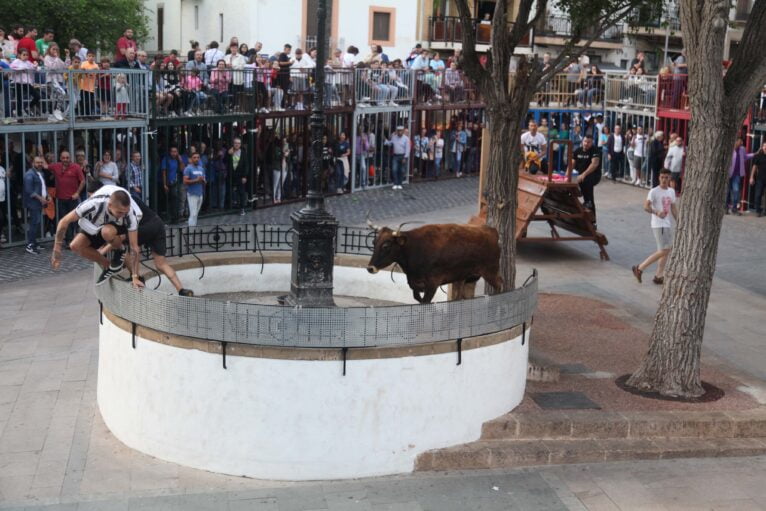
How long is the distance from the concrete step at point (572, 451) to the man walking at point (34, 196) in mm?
11627

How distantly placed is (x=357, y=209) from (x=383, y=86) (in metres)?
4.47

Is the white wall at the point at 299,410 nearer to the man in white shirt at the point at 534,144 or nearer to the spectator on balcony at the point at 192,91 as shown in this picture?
the spectator on balcony at the point at 192,91

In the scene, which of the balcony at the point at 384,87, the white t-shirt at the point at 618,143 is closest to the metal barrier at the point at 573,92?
the white t-shirt at the point at 618,143

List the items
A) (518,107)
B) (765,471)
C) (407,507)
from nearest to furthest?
(407,507) → (765,471) → (518,107)

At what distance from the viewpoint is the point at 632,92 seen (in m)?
31.2

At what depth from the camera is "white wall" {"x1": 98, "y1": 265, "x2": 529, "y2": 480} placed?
9602 millimetres

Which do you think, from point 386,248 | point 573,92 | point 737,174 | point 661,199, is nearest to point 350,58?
point 573,92

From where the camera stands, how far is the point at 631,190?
29172mm

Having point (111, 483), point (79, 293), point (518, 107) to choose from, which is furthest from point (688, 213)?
point (79, 293)

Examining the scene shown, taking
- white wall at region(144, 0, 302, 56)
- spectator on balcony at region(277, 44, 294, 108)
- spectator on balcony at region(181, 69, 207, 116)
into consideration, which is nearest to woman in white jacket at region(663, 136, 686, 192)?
spectator on balcony at region(277, 44, 294, 108)

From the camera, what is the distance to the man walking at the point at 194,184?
21.3 metres

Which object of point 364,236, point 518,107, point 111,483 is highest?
point 518,107

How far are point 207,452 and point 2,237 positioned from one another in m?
11.4

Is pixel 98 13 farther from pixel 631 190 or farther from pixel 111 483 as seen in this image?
pixel 111 483
